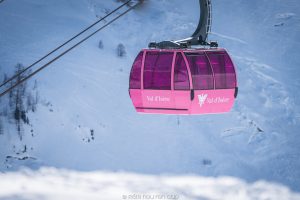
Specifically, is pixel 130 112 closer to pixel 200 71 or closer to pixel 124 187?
pixel 124 187

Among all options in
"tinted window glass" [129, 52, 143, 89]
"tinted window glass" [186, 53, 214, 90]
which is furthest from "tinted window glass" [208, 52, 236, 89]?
"tinted window glass" [129, 52, 143, 89]

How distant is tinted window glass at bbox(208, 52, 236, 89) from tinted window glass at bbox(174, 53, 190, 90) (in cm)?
56

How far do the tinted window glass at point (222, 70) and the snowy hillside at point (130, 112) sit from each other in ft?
37.9

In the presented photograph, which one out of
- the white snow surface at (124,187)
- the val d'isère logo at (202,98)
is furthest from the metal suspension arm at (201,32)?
the white snow surface at (124,187)

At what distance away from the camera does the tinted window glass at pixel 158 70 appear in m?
7.89

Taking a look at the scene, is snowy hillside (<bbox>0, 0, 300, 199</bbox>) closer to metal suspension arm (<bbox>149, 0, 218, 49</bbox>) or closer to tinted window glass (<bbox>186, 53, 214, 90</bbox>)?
metal suspension arm (<bbox>149, 0, 218, 49</bbox>)

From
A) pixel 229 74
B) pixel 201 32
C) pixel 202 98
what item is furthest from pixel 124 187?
pixel 201 32

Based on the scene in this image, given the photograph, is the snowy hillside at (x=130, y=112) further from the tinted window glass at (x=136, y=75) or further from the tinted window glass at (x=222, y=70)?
the tinted window glass at (x=222, y=70)

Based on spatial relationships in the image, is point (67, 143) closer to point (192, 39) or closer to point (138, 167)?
point (138, 167)

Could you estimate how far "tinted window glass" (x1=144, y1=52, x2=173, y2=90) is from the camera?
7895mm

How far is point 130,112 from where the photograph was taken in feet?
67.3

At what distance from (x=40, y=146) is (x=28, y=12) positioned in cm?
720

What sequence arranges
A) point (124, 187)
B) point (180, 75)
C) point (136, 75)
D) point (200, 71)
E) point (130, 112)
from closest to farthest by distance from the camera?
point (180, 75) → point (200, 71) → point (136, 75) → point (124, 187) → point (130, 112)

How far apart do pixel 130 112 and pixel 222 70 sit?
40.9 ft
